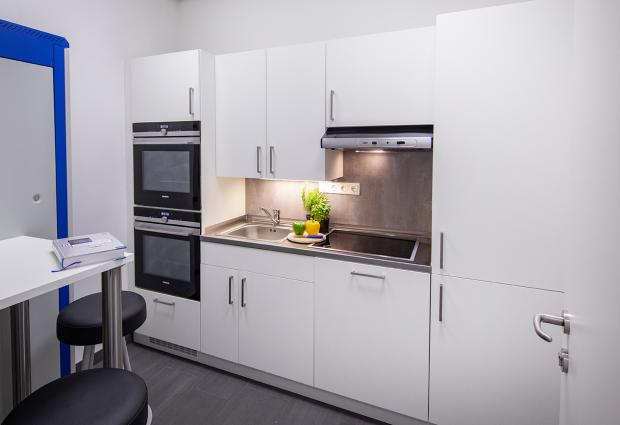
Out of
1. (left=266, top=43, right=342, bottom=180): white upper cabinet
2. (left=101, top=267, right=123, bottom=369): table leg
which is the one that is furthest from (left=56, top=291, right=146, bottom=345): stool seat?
(left=266, top=43, right=342, bottom=180): white upper cabinet

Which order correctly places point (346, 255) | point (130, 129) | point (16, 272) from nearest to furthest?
1. point (16, 272)
2. point (346, 255)
3. point (130, 129)

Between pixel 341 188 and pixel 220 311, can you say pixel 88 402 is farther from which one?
pixel 341 188

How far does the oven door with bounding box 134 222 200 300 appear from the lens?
2680 millimetres

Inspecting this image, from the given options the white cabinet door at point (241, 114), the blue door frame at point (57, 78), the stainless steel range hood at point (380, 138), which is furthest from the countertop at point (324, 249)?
the blue door frame at point (57, 78)

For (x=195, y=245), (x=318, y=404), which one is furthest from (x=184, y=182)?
(x=318, y=404)

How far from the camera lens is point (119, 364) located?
1.52 metres

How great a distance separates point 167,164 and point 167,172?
54 mm

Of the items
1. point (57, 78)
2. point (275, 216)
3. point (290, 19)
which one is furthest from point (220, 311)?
point (290, 19)

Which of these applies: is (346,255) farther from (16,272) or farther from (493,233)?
(16,272)

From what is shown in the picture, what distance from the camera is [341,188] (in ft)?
9.07

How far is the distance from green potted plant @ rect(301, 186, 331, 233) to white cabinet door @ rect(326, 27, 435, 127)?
565 millimetres

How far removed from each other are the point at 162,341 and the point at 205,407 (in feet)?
2.52

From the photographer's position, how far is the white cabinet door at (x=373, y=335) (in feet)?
6.70

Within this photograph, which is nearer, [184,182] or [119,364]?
[119,364]
